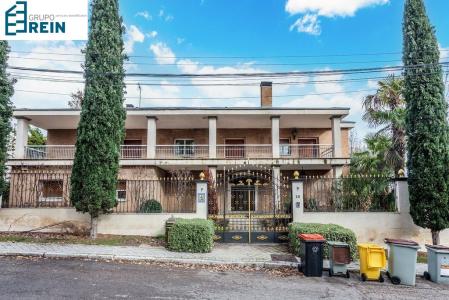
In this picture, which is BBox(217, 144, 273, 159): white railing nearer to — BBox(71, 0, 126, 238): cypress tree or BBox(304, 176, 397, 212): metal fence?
BBox(304, 176, 397, 212): metal fence

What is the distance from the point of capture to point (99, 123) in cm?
1106

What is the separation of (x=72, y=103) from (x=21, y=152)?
1526cm

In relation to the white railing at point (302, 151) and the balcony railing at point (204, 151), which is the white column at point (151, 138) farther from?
the white railing at point (302, 151)

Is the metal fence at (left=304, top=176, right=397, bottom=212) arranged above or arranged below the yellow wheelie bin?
above

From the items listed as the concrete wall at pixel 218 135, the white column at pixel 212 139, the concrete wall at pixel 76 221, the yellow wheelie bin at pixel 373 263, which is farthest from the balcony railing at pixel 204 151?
the yellow wheelie bin at pixel 373 263

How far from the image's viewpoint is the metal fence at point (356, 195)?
1159 centimetres

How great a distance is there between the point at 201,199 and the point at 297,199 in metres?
3.45

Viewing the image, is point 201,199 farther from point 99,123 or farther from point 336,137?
point 336,137

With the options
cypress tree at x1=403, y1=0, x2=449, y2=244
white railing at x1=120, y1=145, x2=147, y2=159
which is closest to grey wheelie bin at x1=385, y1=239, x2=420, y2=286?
cypress tree at x1=403, y1=0, x2=449, y2=244

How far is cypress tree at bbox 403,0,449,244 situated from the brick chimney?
10.9 metres

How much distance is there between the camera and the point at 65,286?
6.18m

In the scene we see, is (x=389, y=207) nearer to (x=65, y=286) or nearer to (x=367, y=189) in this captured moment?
(x=367, y=189)

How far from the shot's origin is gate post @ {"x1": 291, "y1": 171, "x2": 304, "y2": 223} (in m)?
11.5

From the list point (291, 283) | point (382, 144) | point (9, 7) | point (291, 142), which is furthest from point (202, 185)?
point (291, 142)
